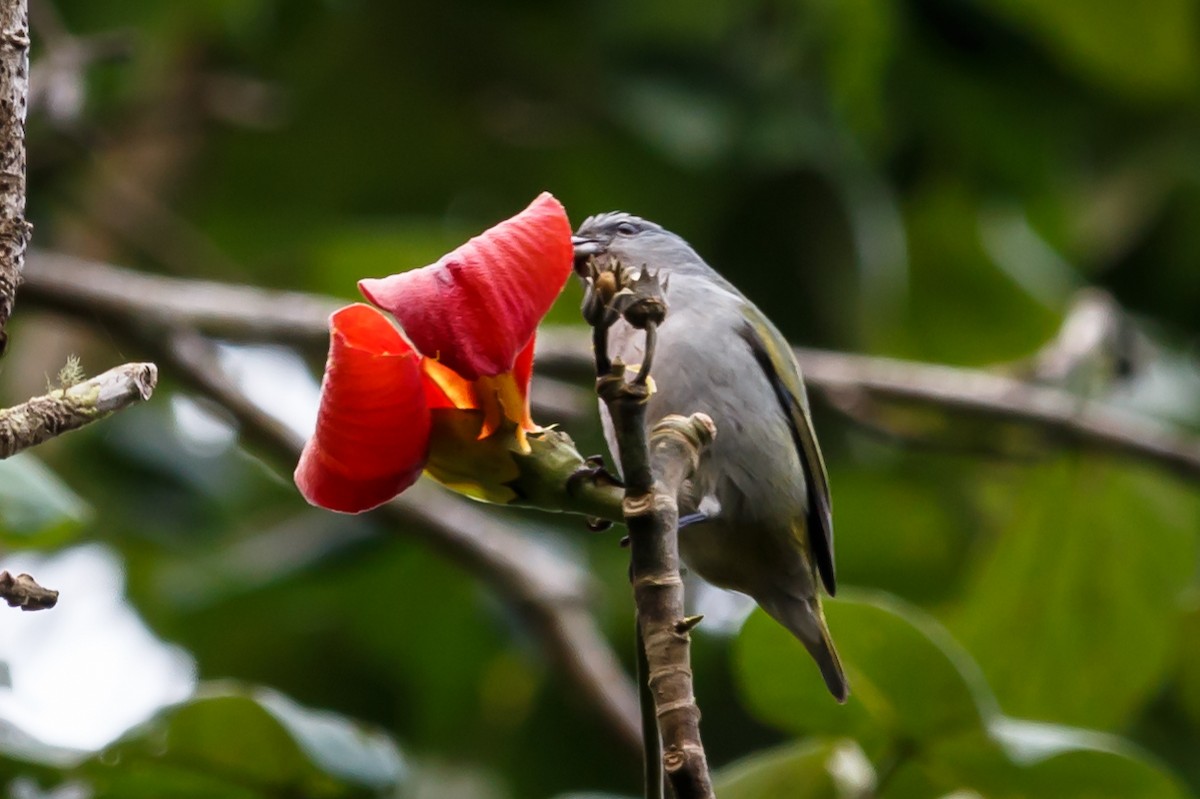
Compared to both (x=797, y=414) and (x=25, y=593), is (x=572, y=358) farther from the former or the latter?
(x=25, y=593)

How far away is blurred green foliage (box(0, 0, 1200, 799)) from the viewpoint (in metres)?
4.87

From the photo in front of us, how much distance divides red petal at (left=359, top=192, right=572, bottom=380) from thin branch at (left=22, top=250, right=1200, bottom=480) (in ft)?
8.50

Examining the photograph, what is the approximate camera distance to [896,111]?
6.65 m

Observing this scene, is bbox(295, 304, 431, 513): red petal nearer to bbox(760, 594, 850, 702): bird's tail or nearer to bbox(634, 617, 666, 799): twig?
bbox(634, 617, 666, 799): twig

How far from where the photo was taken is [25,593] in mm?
1154

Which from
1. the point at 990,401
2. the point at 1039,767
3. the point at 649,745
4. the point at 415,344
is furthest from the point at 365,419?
the point at 990,401

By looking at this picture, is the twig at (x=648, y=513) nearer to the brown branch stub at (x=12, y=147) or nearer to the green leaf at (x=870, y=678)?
the brown branch stub at (x=12, y=147)

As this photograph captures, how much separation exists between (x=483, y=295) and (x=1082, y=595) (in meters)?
3.73

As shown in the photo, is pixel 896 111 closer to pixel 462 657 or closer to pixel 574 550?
pixel 574 550

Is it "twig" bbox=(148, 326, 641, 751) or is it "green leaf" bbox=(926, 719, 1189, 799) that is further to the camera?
"twig" bbox=(148, 326, 641, 751)

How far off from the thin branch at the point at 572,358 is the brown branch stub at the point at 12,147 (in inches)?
108

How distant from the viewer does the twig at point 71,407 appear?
1.14m

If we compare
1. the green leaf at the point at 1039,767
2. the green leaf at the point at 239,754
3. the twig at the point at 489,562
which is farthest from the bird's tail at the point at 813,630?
the twig at the point at 489,562

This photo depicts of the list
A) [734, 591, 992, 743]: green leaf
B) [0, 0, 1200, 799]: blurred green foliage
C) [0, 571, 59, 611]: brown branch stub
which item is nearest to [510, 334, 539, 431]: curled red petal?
[0, 571, 59, 611]: brown branch stub
